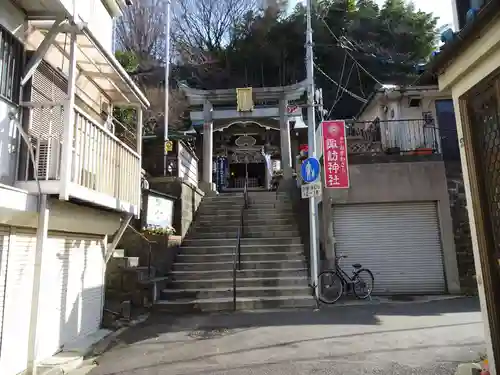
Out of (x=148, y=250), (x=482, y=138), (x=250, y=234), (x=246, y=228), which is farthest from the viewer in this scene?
(x=246, y=228)

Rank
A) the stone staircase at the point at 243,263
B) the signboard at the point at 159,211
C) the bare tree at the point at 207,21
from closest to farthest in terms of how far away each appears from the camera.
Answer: the stone staircase at the point at 243,263, the signboard at the point at 159,211, the bare tree at the point at 207,21

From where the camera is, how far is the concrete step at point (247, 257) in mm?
11945

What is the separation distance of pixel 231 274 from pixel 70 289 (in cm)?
507

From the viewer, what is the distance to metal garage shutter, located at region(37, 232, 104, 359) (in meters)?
6.07

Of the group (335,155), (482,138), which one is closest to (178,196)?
(335,155)

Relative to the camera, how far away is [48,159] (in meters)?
5.50

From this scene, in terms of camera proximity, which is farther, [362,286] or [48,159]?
[362,286]

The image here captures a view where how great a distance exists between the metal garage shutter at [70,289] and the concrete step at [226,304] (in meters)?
1.96

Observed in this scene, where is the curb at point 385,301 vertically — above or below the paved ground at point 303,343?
above

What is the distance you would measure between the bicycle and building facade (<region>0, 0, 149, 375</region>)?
6.04 metres

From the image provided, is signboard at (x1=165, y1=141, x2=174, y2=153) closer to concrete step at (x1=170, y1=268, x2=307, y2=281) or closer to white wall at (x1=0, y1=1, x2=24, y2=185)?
concrete step at (x1=170, y1=268, x2=307, y2=281)

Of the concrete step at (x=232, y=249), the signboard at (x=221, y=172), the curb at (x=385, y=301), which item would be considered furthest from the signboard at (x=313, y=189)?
the signboard at (x=221, y=172)

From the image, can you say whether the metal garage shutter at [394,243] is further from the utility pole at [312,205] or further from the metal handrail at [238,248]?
the metal handrail at [238,248]

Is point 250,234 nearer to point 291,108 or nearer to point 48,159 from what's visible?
point 291,108
